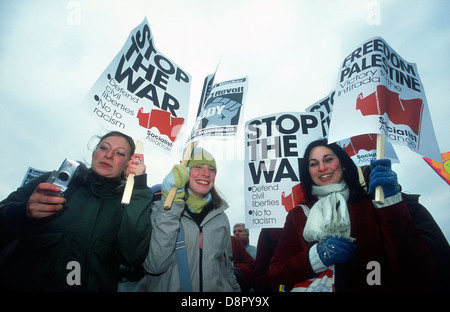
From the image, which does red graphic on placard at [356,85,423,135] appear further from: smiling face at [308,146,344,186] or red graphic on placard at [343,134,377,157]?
red graphic on placard at [343,134,377,157]

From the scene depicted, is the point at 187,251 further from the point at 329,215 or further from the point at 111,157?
the point at 329,215

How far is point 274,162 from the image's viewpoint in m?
4.01

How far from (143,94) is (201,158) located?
1048mm

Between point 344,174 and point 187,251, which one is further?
point 344,174

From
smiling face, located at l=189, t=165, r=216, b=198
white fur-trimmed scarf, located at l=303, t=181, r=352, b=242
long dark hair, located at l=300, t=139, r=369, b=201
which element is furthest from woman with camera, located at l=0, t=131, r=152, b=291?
long dark hair, located at l=300, t=139, r=369, b=201

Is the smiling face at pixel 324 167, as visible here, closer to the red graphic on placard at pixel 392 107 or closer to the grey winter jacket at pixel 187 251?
the red graphic on placard at pixel 392 107

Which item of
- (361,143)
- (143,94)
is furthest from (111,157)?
(361,143)

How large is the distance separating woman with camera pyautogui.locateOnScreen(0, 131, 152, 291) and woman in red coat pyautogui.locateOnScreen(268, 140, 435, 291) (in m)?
1.44

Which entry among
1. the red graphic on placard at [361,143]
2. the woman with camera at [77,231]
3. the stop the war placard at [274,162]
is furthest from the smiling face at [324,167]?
the woman with camera at [77,231]

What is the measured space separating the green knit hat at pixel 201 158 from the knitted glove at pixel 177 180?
0.54 m

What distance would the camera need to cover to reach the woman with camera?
Answer: 1910mm

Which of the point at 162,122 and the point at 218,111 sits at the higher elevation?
the point at 218,111
